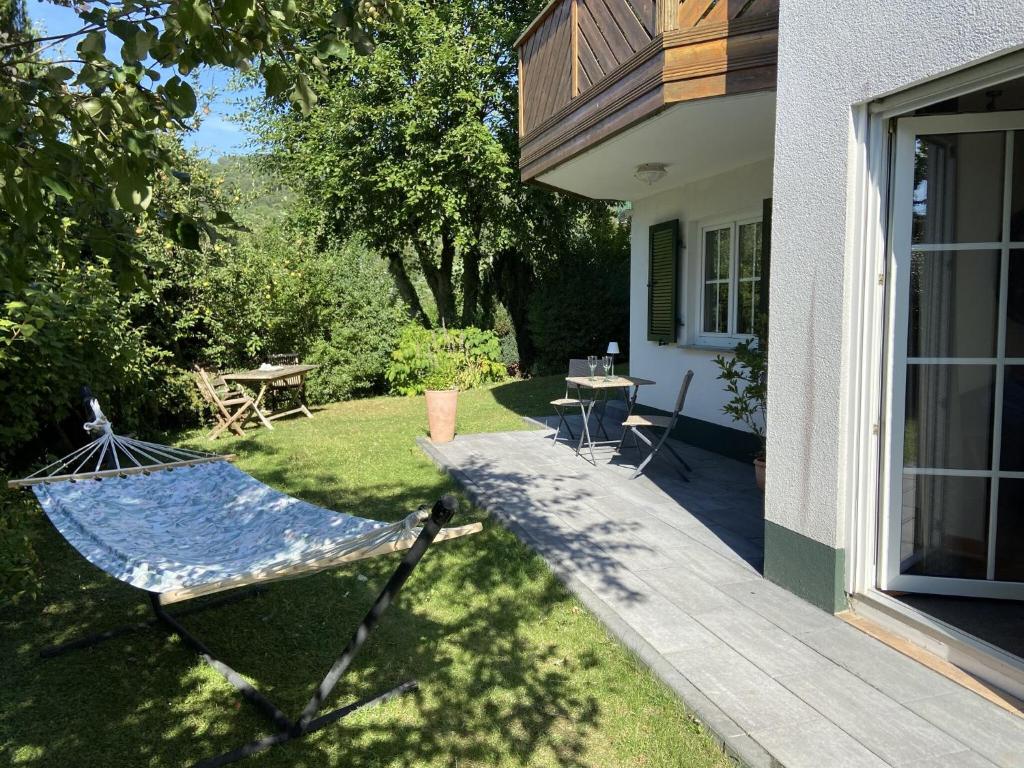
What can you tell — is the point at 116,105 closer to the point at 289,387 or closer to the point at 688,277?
the point at 688,277

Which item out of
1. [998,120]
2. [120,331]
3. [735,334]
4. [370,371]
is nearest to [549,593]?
[998,120]

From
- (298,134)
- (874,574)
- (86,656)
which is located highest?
(298,134)

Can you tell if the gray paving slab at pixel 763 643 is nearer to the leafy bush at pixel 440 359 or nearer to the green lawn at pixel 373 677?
the green lawn at pixel 373 677

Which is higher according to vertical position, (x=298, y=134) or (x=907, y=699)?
(x=298, y=134)

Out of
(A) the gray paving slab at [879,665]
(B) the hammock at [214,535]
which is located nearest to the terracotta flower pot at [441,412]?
(B) the hammock at [214,535]

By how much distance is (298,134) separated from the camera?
45.0ft

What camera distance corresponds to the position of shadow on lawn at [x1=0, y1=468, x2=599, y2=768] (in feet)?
8.64

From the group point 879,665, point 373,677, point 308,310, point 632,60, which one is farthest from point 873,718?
point 308,310

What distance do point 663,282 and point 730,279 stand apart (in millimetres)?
974

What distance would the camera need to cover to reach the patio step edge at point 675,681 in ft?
7.70

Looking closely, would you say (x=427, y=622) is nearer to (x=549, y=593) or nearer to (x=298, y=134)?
(x=549, y=593)

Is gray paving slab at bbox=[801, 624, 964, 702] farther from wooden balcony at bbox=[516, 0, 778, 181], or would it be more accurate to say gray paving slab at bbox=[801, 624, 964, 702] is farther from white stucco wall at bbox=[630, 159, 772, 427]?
white stucco wall at bbox=[630, 159, 772, 427]

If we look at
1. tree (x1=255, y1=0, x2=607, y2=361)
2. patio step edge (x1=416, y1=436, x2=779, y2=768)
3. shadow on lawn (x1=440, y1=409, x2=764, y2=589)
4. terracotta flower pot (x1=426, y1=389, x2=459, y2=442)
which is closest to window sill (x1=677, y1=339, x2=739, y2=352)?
shadow on lawn (x1=440, y1=409, x2=764, y2=589)

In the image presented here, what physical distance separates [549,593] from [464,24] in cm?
1220
